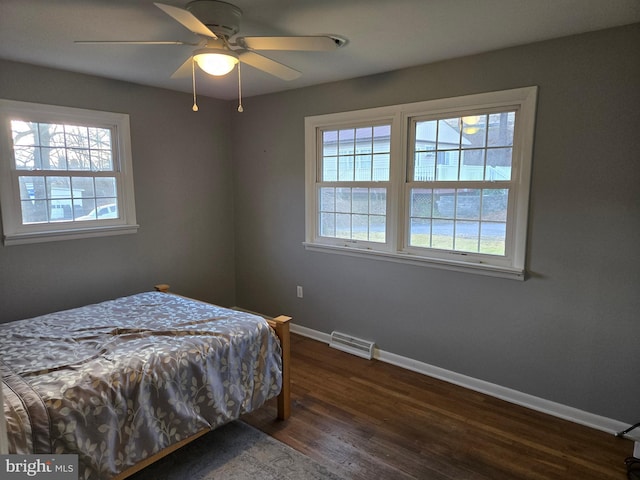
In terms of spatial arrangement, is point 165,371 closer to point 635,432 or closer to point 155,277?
point 155,277

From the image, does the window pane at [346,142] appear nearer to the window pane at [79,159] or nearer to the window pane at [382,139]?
the window pane at [382,139]

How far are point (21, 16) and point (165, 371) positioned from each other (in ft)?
6.54

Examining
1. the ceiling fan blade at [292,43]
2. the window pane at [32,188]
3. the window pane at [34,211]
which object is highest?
the ceiling fan blade at [292,43]

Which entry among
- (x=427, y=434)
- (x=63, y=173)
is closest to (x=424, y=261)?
(x=427, y=434)

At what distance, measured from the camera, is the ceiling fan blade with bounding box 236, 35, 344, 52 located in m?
1.87

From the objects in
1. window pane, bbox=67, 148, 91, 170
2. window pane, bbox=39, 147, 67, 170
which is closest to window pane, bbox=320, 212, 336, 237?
window pane, bbox=67, 148, 91, 170

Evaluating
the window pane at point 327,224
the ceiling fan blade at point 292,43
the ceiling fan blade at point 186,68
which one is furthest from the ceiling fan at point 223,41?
the window pane at point 327,224

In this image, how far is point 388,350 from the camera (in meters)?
3.40

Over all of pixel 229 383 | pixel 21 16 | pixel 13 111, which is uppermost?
pixel 21 16

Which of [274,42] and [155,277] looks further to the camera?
[155,277]

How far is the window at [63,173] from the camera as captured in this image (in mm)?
2879

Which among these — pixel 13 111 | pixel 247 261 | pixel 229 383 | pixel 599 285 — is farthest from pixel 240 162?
pixel 599 285

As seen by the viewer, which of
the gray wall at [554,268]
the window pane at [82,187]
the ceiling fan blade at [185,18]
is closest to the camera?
the ceiling fan blade at [185,18]

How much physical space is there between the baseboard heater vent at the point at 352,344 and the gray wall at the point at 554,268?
0.28 ft
